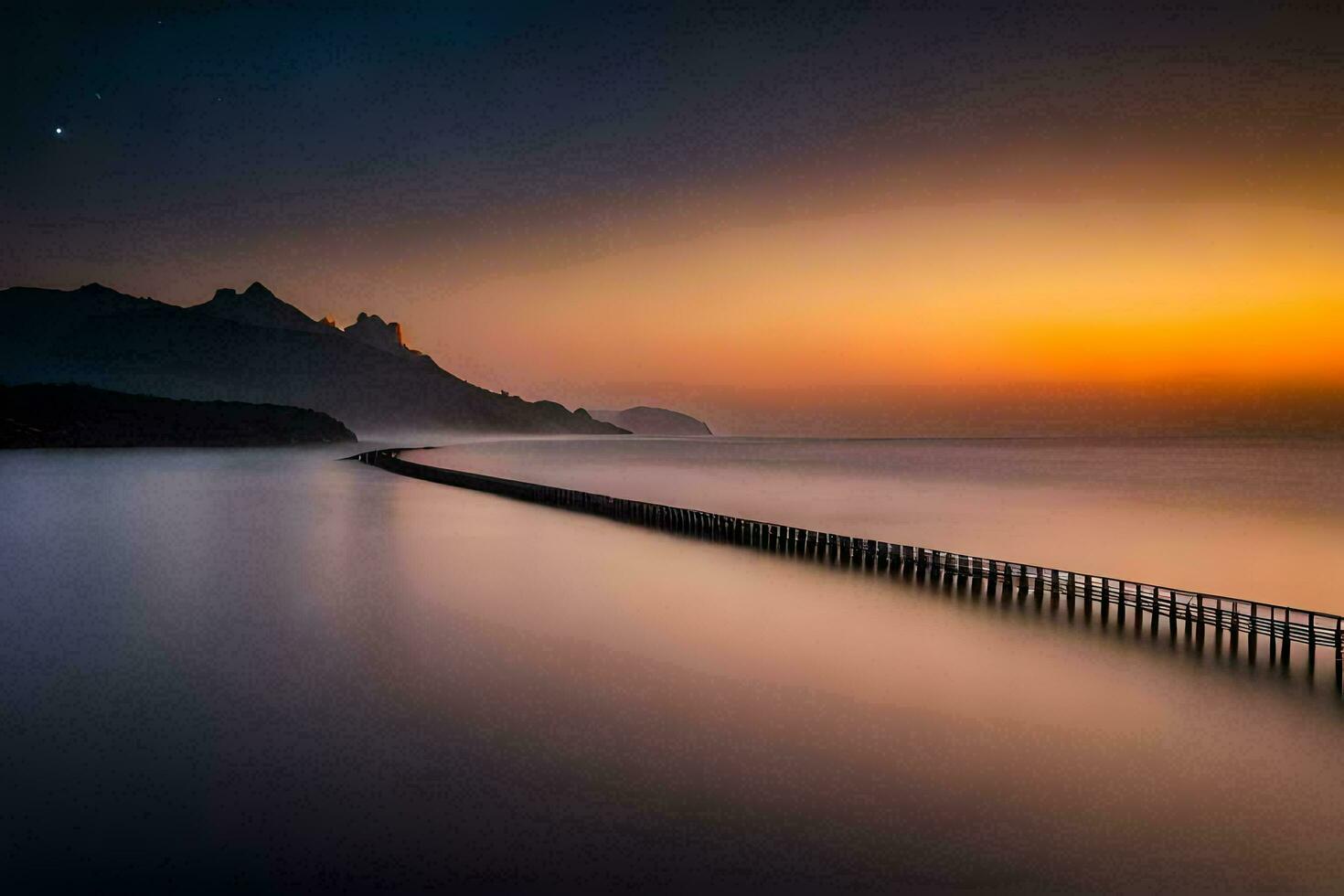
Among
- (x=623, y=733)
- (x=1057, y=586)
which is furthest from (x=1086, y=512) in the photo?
(x=623, y=733)

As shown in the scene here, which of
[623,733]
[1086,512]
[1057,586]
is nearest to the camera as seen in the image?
[623,733]

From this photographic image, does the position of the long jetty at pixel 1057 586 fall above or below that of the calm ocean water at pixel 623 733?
above

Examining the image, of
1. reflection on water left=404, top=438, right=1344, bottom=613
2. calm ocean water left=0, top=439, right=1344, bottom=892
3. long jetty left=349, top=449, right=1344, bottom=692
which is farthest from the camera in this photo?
reflection on water left=404, top=438, right=1344, bottom=613

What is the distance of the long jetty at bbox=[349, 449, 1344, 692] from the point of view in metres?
22.7

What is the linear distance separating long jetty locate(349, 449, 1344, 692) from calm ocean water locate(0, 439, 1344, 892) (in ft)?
3.68

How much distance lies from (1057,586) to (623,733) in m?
17.8

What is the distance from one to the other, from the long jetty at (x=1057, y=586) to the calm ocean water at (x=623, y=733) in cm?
112

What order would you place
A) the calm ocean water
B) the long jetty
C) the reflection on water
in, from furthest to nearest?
the reflection on water
the long jetty
the calm ocean water

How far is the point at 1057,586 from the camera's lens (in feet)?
99.2

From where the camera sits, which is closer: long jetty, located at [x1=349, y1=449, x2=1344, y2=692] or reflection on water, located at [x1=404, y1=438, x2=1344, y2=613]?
long jetty, located at [x1=349, y1=449, x2=1344, y2=692]

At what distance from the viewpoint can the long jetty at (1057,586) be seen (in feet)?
74.6

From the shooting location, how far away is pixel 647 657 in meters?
23.7

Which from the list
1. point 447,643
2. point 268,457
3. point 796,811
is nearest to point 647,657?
point 447,643

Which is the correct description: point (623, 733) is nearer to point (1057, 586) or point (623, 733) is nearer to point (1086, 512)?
point (1057, 586)
